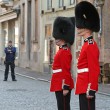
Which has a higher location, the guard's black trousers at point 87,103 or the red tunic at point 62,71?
the red tunic at point 62,71

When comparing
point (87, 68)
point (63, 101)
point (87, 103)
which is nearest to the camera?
point (87, 103)

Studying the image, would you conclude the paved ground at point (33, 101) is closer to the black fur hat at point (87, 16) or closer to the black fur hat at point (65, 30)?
the black fur hat at point (65, 30)

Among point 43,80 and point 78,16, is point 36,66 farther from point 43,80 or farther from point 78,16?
point 78,16

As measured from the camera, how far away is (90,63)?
808 cm

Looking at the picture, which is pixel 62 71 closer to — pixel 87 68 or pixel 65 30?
pixel 65 30

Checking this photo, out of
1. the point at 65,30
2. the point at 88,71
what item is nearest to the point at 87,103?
the point at 88,71

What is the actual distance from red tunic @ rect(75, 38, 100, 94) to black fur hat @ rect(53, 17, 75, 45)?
1.65 meters

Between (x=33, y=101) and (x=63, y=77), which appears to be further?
(x=33, y=101)

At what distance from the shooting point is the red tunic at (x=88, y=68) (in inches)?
316

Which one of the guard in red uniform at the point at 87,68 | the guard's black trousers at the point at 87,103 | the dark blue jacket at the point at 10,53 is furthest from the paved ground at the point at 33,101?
the dark blue jacket at the point at 10,53

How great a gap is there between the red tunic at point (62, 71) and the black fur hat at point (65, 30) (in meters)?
0.43

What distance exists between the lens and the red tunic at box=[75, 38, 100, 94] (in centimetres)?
802

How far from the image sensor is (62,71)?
31.2 feet

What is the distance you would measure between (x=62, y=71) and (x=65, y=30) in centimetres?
103
